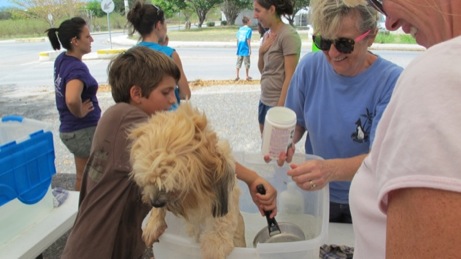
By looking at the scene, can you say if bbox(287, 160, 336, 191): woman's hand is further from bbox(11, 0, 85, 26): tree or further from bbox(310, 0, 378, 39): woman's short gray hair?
bbox(11, 0, 85, 26): tree

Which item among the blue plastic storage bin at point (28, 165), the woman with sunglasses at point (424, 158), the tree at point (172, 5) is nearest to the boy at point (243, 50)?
the blue plastic storage bin at point (28, 165)

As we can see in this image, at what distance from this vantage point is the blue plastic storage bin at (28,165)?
185 centimetres

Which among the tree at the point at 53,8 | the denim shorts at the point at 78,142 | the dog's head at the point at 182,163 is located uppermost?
the tree at the point at 53,8

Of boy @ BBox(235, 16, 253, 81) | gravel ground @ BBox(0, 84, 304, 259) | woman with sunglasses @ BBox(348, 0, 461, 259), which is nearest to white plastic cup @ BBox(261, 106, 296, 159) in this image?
woman with sunglasses @ BBox(348, 0, 461, 259)

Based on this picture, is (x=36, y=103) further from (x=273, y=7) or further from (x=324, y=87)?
(x=324, y=87)

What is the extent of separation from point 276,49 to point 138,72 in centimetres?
263

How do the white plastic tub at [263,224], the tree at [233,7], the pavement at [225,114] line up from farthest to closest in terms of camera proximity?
the tree at [233,7], the pavement at [225,114], the white plastic tub at [263,224]

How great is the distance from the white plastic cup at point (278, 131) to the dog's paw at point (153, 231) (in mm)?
530

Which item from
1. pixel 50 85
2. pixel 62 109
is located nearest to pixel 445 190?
pixel 62 109

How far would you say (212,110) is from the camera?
782 cm

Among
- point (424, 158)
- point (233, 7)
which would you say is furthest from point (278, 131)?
point (233, 7)

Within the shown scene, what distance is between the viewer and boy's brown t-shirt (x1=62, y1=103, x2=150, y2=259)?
1.58 meters

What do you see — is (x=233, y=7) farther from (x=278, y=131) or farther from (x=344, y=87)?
(x=278, y=131)

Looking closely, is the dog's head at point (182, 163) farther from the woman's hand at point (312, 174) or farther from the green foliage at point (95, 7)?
the green foliage at point (95, 7)
